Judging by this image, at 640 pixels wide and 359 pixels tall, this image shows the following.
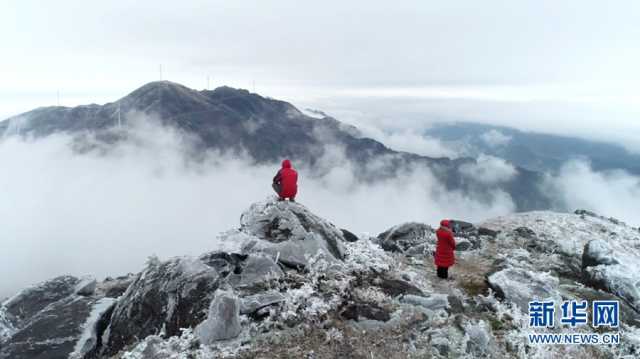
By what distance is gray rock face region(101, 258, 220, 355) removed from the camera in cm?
1471

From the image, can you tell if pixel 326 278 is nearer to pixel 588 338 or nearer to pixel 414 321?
pixel 414 321

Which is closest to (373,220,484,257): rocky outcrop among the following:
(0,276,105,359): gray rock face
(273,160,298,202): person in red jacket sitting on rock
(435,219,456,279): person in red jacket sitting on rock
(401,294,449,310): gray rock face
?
(435,219,456,279): person in red jacket sitting on rock

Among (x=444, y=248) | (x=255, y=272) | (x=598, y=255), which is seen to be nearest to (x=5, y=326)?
(x=255, y=272)

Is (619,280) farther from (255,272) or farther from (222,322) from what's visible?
(222,322)

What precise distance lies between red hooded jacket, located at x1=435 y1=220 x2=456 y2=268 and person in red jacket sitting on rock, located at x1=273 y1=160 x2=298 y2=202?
7902 mm

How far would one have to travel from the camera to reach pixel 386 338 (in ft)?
45.2

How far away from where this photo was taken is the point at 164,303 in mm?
15297

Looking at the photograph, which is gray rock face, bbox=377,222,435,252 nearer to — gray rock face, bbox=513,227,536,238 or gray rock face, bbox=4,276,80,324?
gray rock face, bbox=513,227,536,238

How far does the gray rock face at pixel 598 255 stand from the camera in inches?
829

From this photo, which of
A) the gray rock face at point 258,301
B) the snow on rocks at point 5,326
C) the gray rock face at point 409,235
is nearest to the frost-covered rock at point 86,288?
the snow on rocks at point 5,326

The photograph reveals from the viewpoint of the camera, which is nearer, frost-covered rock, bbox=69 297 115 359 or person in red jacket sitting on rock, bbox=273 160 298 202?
frost-covered rock, bbox=69 297 115 359

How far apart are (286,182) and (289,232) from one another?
328cm

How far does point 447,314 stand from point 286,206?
985 centimetres

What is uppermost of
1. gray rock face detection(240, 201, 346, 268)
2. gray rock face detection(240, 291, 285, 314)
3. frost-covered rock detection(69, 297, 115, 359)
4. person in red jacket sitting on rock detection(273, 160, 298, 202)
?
person in red jacket sitting on rock detection(273, 160, 298, 202)
